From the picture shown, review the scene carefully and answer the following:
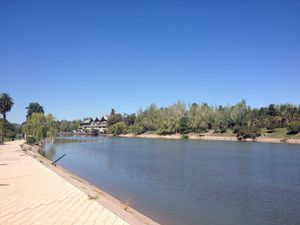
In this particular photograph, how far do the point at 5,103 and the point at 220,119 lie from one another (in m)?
74.3

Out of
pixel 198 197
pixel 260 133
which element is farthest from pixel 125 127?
pixel 198 197

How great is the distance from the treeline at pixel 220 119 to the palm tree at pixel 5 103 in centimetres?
6425

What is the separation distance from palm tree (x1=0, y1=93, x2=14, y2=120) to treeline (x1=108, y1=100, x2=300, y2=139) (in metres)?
64.3

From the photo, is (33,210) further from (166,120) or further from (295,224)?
(166,120)

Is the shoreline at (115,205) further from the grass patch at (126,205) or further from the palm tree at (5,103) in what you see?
the palm tree at (5,103)

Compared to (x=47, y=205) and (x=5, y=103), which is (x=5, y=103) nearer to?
(x=5, y=103)

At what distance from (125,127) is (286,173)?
145286 millimetres

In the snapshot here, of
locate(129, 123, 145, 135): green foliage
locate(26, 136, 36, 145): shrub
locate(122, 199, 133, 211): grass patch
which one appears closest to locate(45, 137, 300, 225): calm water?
locate(122, 199, 133, 211): grass patch

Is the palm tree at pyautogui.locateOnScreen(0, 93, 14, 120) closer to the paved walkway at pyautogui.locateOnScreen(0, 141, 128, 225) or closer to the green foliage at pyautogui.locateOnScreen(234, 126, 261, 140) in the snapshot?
the green foliage at pyautogui.locateOnScreen(234, 126, 261, 140)

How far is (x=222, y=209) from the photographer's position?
60.1ft

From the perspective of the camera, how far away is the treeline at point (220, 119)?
357ft

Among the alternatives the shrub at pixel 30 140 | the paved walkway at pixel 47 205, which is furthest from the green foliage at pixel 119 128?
the paved walkway at pixel 47 205

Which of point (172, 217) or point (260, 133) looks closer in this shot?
point (172, 217)

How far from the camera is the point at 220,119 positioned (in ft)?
414
